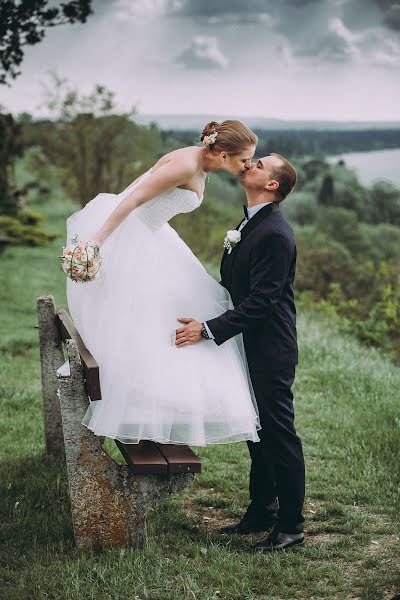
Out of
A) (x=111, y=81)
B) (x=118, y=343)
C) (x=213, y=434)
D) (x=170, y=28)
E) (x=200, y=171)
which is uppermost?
(x=170, y=28)

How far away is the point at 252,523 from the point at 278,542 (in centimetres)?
30

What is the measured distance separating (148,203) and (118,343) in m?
0.78

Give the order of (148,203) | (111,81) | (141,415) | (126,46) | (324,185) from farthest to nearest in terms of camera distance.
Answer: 1. (324,185)
2. (126,46)
3. (111,81)
4. (148,203)
5. (141,415)

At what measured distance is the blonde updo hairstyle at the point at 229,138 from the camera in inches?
160

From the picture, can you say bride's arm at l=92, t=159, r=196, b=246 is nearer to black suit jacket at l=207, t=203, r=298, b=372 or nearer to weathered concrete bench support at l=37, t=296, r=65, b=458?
black suit jacket at l=207, t=203, r=298, b=372

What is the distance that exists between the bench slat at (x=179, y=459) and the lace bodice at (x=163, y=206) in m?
1.16

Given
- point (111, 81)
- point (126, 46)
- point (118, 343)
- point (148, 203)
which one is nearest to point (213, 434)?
point (118, 343)

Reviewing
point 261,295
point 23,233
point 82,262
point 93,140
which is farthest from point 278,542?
point 93,140

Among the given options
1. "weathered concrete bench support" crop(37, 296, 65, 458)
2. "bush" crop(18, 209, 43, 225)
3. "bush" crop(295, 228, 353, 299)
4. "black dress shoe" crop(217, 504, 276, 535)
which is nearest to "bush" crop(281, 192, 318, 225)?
"bush" crop(295, 228, 353, 299)

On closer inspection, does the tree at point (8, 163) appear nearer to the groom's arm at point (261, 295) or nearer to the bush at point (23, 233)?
the bush at point (23, 233)

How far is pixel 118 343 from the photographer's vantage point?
3887 mm

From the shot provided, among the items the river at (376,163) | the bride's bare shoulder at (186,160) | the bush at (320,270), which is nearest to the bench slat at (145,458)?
the bride's bare shoulder at (186,160)

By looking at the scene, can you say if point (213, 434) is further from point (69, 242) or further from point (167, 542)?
point (69, 242)

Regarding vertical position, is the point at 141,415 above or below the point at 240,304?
below
